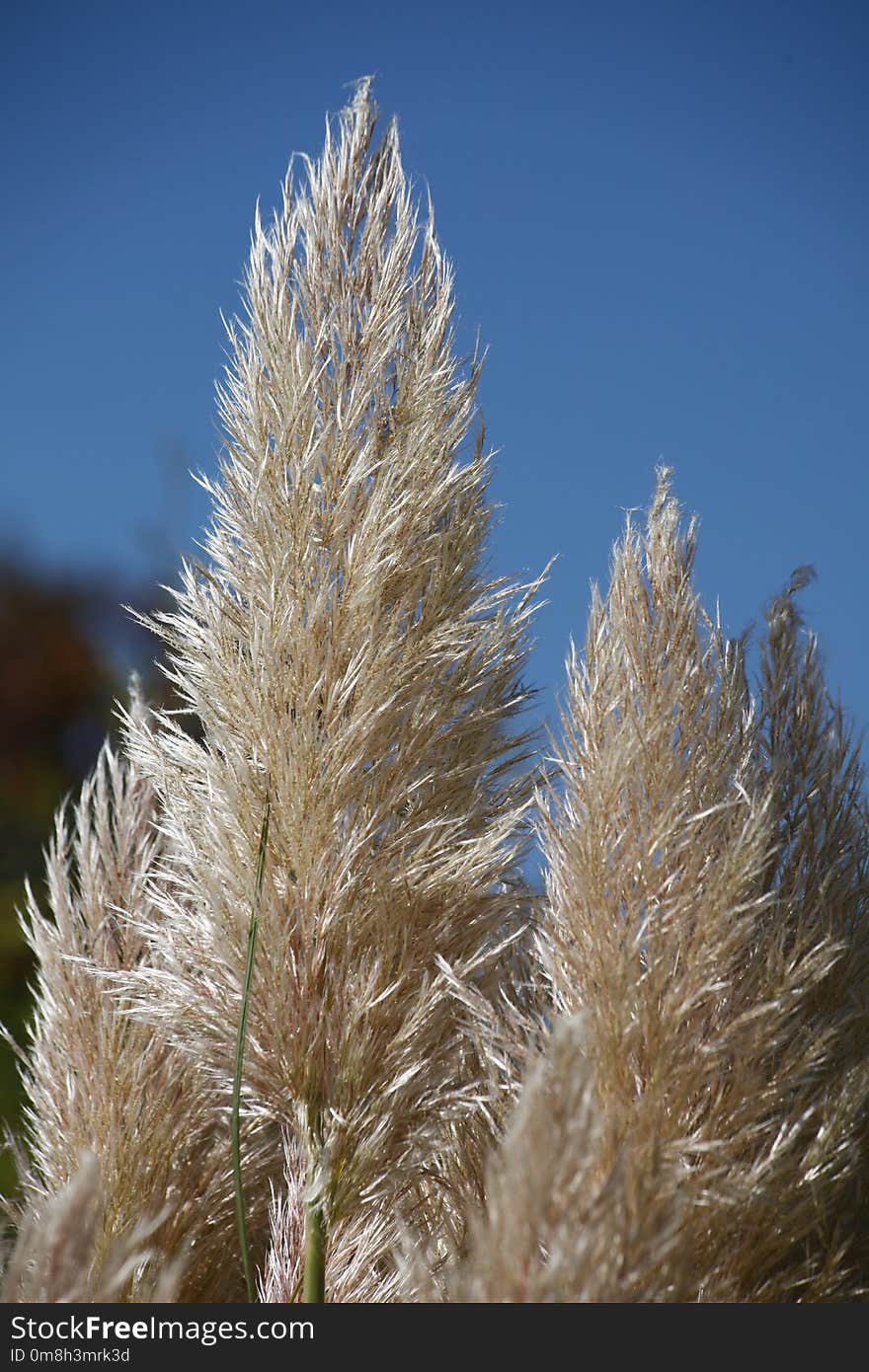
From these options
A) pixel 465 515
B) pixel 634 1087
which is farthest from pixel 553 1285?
pixel 465 515

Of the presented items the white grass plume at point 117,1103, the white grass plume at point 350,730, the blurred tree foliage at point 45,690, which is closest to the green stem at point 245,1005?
the white grass plume at point 350,730

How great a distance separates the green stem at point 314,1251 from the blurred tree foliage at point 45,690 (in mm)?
2761

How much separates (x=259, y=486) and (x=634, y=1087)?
0.69 metres

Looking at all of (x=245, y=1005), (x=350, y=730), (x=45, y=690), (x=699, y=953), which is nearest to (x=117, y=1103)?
(x=245, y=1005)

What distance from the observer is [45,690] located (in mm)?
4609

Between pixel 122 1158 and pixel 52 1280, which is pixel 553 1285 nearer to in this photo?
pixel 52 1280

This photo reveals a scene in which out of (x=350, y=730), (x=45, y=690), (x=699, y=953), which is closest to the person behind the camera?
(x=699, y=953)

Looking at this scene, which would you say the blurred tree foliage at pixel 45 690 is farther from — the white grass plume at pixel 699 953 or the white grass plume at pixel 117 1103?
the white grass plume at pixel 699 953

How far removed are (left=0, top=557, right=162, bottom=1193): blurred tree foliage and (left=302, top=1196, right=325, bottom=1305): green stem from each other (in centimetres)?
276

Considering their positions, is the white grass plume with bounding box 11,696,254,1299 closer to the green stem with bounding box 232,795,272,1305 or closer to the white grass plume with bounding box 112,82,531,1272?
the white grass plume with bounding box 112,82,531,1272

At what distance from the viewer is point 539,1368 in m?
0.77

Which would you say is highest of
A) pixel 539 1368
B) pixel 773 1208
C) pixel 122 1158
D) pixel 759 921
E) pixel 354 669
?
pixel 354 669

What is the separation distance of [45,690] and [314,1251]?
3878 mm

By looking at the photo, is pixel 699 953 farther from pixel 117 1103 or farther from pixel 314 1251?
pixel 117 1103
